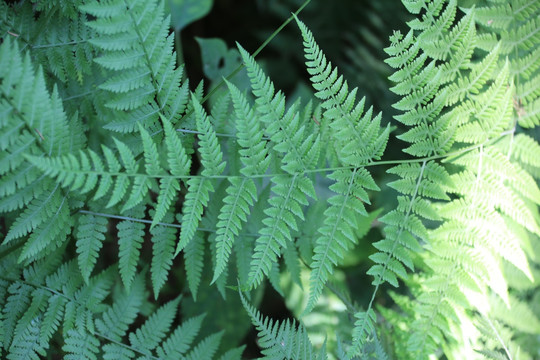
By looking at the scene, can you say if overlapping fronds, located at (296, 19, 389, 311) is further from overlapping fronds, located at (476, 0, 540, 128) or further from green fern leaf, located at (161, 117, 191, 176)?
overlapping fronds, located at (476, 0, 540, 128)

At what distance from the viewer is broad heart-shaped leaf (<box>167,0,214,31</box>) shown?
2797 millimetres

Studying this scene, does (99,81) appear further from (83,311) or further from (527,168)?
(527,168)

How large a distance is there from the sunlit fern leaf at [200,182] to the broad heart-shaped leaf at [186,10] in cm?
153

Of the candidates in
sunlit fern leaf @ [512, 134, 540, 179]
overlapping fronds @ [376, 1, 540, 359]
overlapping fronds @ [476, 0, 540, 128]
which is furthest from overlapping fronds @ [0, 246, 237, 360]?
overlapping fronds @ [476, 0, 540, 128]

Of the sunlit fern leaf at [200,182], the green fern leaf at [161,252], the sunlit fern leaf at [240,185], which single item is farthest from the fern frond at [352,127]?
the green fern leaf at [161,252]

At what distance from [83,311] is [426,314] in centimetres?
140

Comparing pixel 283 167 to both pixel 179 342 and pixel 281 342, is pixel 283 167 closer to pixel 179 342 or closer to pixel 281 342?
pixel 281 342

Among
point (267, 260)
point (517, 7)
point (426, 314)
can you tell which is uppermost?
point (517, 7)

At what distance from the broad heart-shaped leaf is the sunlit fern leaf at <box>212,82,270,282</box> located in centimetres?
156

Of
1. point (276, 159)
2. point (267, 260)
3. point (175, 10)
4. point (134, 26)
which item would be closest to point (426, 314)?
point (267, 260)

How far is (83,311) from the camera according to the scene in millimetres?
1760

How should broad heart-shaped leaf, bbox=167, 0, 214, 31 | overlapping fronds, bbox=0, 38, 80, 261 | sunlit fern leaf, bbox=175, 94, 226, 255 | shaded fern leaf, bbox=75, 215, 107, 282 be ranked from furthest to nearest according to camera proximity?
broad heart-shaped leaf, bbox=167, 0, 214, 31, shaded fern leaf, bbox=75, 215, 107, 282, sunlit fern leaf, bbox=175, 94, 226, 255, overlapping fronds, bbox=0, 38, 80, 261

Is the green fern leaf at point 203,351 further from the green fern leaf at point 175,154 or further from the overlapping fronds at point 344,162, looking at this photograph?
the green fern leaf at point 175,154

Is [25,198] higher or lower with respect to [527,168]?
lower
